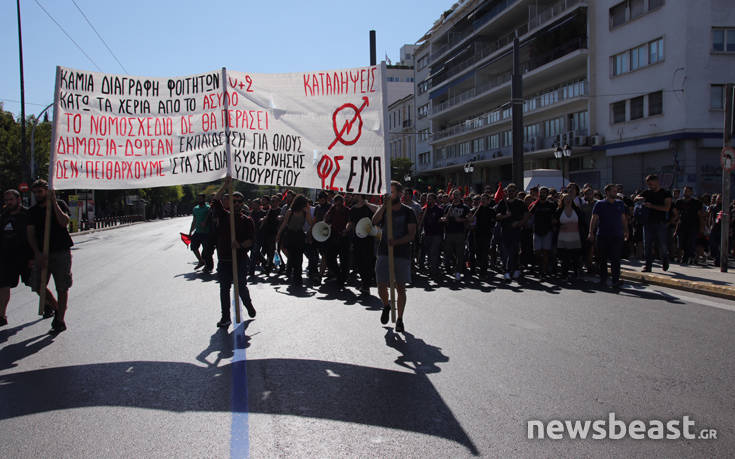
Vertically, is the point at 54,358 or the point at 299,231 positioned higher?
the point at 299,231

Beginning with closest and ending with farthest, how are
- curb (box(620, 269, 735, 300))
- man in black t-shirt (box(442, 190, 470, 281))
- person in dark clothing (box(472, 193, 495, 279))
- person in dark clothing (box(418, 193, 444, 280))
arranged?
curb (box(620, 269, 735, 300))
man in black t-shirt (box(442, 190, 470, 281))
person in dark clothing (box(472, 193, 495, 279))
person in dark clothing (box(418, 193, 444, 280))

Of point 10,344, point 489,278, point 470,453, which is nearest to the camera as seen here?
point 470,453

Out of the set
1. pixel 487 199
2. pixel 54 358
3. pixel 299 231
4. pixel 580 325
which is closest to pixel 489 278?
pixel 487 199

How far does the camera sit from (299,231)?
11.0 m

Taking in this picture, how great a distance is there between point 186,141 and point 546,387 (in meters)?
4.76

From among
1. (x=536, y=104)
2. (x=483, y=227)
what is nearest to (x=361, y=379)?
(x=483, y=227)

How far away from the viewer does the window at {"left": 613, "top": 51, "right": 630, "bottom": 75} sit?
31.8 meters

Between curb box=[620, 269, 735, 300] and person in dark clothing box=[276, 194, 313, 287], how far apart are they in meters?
6.38

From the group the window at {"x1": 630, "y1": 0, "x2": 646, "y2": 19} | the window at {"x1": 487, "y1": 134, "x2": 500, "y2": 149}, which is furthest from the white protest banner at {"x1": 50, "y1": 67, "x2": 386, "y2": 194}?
the window at {"x1": 487, "y1": 134, "x2": 500, "y2": 149}

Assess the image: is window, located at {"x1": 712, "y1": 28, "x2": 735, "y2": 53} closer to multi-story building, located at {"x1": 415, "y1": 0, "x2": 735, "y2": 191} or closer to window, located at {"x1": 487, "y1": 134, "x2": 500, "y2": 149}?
multi-story building, located at {"x1": 415, "y1": 0, "x2": 735, "y2": 191}

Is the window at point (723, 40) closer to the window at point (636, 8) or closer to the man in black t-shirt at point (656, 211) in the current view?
the window at point (636, 8)

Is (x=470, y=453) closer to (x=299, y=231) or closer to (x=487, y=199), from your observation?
(x=299, y=231)

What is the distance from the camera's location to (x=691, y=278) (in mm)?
10398

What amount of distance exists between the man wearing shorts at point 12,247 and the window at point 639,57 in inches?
1218
